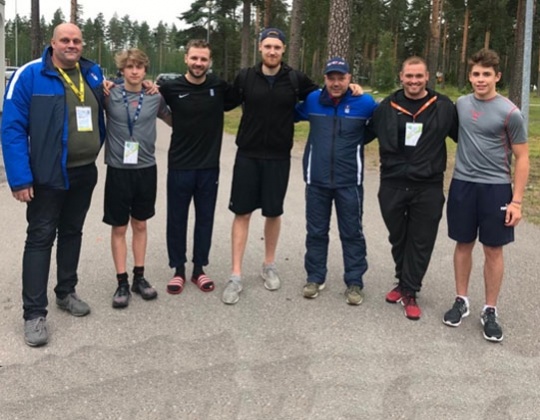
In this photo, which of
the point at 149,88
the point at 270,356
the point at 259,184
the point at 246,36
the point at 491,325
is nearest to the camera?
the point at 270,356

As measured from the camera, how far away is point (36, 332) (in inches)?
148

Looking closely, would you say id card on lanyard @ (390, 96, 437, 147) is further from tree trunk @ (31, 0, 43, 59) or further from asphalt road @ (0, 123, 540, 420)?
tree trunk @ (31, 0, 43, 59)

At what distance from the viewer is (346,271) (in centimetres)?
479

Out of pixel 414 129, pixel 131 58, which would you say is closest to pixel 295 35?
pixel 131 58

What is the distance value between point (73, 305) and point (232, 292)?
1.23 meters

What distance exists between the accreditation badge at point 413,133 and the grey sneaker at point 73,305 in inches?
106

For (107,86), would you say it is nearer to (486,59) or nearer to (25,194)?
(25,194)

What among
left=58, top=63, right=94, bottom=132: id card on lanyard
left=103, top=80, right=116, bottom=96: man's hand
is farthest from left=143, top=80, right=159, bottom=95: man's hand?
left=58, top=63, right=94, bottom=132: id card on lanyard

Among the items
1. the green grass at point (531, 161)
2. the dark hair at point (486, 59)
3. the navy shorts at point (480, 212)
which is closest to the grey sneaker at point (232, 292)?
the navy shorts at point (480, 212)

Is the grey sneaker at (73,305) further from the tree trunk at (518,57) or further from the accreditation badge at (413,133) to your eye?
the tree trunk at (518,57)

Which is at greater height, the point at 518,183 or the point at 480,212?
the point at 518,183

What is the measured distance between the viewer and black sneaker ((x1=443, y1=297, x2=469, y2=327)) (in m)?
4.19

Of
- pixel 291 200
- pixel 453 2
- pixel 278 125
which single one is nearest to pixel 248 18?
pixel 453 2

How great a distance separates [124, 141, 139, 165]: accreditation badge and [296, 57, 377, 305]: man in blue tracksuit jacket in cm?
137
